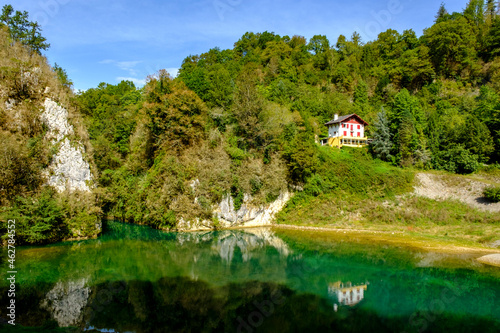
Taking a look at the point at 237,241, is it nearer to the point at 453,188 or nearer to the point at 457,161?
the point at 453,188

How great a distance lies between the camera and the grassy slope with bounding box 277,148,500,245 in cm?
2673

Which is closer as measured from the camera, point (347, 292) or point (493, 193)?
point (347, 292)

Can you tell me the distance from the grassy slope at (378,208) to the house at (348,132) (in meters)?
4.56

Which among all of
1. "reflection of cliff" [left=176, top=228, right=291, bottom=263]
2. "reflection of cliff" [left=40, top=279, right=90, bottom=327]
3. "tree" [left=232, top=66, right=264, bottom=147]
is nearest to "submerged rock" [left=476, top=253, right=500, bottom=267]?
"reflection of cliff" [left=176, top=228, right=291, bottom=263]

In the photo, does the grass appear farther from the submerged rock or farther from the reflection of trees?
the reflection of trees

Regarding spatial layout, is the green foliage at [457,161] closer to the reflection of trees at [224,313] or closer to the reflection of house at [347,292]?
the reflection of house at [347,292]

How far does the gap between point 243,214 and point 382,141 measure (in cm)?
2032

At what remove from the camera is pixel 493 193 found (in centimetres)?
2792

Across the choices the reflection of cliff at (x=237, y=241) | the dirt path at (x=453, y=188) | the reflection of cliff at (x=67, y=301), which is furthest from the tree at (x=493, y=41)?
the reflection of cliff at (x=67, y=301)

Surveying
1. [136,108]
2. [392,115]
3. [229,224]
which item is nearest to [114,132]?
[136,108]

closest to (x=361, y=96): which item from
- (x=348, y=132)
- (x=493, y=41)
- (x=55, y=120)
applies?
(x=348, y=132)

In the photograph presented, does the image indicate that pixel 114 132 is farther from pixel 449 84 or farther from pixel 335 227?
pixel 449 84

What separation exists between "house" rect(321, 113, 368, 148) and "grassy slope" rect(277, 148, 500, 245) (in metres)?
4.56

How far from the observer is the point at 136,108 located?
43.8 m
